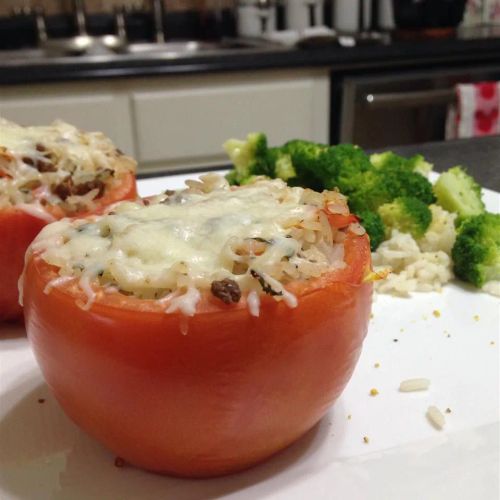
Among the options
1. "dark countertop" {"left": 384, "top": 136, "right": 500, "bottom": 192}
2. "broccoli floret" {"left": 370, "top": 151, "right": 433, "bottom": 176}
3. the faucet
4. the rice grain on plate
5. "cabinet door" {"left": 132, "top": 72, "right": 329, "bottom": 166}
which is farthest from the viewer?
the faucet

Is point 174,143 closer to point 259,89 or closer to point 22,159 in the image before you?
point 259,89

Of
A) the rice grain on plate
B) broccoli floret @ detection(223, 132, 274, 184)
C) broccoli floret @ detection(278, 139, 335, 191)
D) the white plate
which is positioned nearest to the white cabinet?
broccoli floret @ detection(223, 132, 274, 184)

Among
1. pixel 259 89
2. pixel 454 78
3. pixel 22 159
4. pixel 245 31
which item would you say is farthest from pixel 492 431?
pixel 245 31

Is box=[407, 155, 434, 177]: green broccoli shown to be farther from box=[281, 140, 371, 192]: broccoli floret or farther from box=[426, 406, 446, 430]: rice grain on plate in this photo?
box=[426, 406, 446, 430]: rice grain on plate

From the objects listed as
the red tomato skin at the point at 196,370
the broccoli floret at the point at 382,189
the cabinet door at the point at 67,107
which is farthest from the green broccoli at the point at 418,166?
the cabinet door at the point at 67,107

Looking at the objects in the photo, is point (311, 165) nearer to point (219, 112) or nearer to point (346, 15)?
point (219, 112)

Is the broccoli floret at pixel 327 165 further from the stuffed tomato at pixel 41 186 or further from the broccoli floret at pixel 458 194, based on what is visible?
the stuffed tomato at pixel 41 186

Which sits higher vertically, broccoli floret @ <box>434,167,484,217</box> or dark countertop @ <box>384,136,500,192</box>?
broccoli floret @ <box>434,167,484,217</box>
